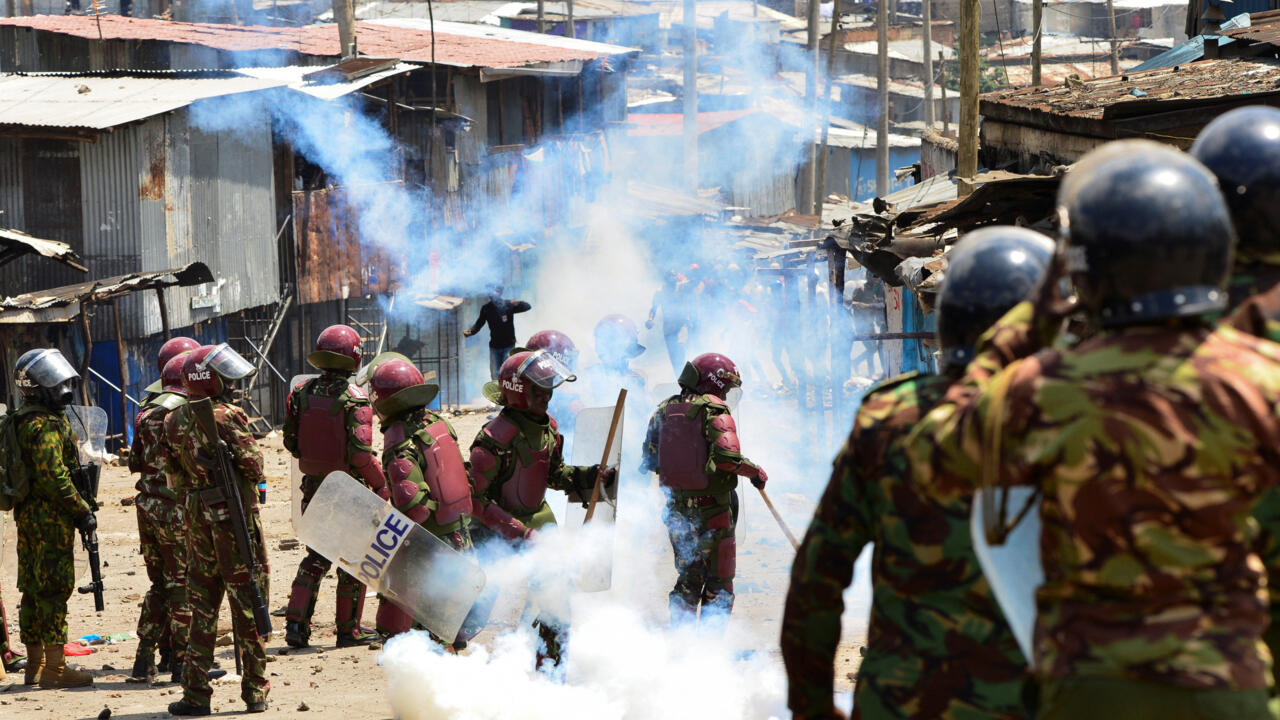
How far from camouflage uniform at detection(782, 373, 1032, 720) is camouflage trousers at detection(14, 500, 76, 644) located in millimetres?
6045

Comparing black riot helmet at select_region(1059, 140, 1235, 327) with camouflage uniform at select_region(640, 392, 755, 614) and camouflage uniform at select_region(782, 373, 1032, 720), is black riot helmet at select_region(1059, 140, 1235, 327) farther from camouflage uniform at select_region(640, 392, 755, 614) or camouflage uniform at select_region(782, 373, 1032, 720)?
camouflage uniform at select_region(640, 392, 755, 614)

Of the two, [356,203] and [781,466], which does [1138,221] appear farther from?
[356,203]

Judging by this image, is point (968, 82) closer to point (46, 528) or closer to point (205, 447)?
point (205, 447)

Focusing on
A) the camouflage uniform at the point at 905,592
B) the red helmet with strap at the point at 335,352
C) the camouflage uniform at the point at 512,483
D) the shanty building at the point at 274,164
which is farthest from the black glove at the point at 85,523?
the shanty building at the point at 274,164

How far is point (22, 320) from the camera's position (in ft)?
48.7

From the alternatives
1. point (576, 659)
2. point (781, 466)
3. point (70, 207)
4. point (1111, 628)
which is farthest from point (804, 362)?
point (1111, 628)

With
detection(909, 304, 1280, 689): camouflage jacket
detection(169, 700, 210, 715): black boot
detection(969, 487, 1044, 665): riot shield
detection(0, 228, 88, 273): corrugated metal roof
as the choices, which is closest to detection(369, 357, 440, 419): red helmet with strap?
detection(169, 700, 210, 715): black boot

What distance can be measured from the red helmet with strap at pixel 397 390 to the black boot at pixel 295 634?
2052 millimetres

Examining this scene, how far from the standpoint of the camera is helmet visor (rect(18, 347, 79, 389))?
777 cm

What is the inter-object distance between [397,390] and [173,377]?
162cm

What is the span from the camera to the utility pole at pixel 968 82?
1124cm

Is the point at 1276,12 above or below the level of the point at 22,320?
above

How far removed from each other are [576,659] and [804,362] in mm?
13570

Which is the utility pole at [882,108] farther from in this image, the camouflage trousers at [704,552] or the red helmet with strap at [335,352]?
the camouflage trousers at [704,552]
